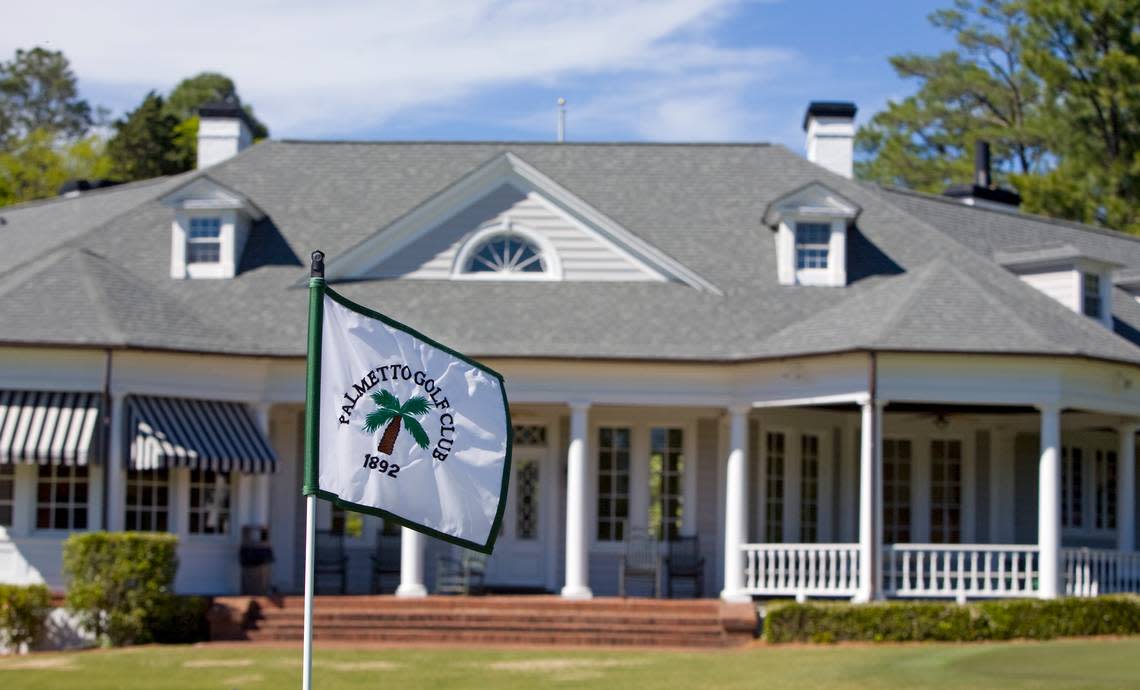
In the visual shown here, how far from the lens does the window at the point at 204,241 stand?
2902 cm

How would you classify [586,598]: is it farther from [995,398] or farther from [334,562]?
[995,398]

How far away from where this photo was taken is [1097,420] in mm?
27984

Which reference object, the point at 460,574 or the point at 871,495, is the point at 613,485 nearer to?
the point at 460,574

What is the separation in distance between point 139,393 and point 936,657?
39.3 ft

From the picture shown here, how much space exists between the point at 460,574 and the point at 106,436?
582 cm

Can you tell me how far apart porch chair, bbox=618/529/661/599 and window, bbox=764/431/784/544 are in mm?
1989

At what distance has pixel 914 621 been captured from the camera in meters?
23.3

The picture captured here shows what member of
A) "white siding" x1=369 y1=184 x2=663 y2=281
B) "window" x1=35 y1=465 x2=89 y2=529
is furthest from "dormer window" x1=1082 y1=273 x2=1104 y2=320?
"window" x1=35 y1=465 x2=89 y2=529

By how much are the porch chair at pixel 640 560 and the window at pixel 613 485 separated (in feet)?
0.89

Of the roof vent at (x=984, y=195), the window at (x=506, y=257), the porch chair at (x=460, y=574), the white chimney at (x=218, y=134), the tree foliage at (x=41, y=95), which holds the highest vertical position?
the tree foliage at (x=41, y=95)

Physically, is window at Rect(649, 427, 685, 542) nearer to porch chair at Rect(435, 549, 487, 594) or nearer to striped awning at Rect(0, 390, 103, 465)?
porch chair at Rect(435, 549, 487, 594)

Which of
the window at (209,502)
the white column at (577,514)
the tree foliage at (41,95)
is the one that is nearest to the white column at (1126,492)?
the white column at (577,514)

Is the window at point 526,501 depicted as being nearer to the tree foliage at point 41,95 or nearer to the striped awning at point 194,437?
the striped awning at point 194,437

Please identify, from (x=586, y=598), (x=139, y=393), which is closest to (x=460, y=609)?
(x=586, y=598)
